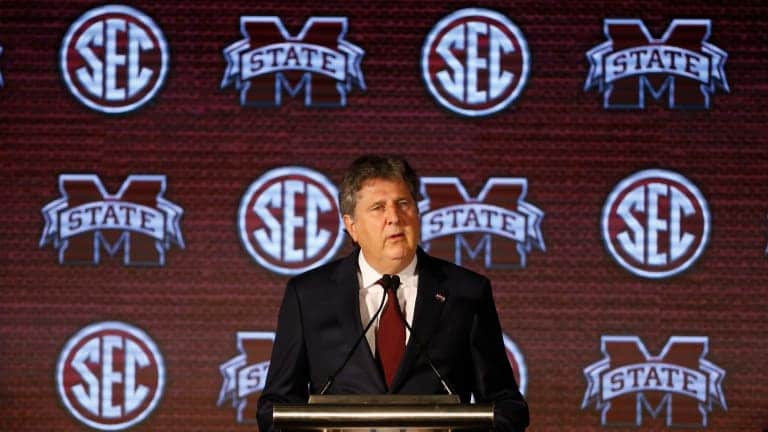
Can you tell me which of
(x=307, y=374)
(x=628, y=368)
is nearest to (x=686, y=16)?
(x=628, y=368)

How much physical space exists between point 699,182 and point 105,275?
2541 millimetres

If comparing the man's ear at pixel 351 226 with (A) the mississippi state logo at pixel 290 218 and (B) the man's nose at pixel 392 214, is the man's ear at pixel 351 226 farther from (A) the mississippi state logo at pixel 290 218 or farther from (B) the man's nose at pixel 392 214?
(A) the mississippi state logo at pixel 290 218

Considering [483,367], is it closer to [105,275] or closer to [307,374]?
[307,374]

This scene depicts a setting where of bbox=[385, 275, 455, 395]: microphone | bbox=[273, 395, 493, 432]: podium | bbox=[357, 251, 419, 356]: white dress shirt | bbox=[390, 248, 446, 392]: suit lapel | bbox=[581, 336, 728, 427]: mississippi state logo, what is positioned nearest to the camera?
bbox=[273, 395, 493, 432]: podium

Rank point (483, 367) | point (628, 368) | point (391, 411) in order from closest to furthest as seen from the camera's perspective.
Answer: point (391, 411) → point (483, 367) → point (628, 368)

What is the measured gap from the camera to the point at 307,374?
233 centimetres

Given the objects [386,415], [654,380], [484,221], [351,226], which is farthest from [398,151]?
[386,415]

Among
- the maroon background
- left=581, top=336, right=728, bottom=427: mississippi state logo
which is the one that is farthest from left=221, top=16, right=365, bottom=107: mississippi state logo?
left=581, top=336, right=728, bottom=427: mississippi state logo

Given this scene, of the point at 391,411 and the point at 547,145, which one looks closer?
the point at 391,411

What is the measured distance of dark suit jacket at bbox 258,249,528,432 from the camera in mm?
2225

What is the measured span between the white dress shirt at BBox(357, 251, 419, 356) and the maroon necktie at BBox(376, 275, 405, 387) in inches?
1.2

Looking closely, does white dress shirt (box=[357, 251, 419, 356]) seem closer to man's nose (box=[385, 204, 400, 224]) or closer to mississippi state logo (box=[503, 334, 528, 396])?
man's nose (box=[385, 204, 400, 224])

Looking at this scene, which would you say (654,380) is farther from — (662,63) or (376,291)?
(376,291)

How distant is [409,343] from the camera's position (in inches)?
87.4
